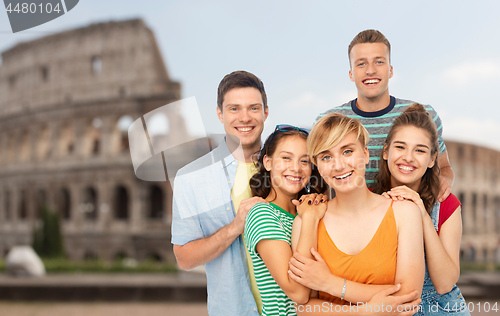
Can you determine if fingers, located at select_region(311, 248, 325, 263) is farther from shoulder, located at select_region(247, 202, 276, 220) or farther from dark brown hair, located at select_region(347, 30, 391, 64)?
dark brown hair, located at select_region(347, 30, 391, 64)

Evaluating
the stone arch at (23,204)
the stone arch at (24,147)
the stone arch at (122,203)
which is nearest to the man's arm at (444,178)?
the stone arch at (122,203)

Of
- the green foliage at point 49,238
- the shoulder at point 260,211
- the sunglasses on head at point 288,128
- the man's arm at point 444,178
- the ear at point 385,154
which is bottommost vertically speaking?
the green foliage at point 49,238

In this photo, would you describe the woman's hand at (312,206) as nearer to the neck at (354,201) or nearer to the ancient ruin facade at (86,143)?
the neck at (354,201)

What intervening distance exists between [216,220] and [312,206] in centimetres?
56

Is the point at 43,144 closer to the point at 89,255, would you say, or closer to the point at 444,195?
the point at 89,255

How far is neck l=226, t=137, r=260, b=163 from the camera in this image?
6.56 ft

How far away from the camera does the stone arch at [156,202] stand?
18950 mm

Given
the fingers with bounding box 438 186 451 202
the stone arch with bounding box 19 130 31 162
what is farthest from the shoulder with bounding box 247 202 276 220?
the stone arch with bounding box 19 130 31 162

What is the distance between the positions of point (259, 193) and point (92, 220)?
1863 cm

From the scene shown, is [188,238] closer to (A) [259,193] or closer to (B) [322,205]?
(A) [259,193]

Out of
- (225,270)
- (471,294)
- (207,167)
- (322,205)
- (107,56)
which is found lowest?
(471,294)

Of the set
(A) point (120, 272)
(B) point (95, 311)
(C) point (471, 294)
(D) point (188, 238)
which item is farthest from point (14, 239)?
(D) point (188, 238)

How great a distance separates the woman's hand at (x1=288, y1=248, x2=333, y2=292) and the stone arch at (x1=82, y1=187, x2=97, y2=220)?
62.8 ft

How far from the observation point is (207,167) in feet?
6.63
